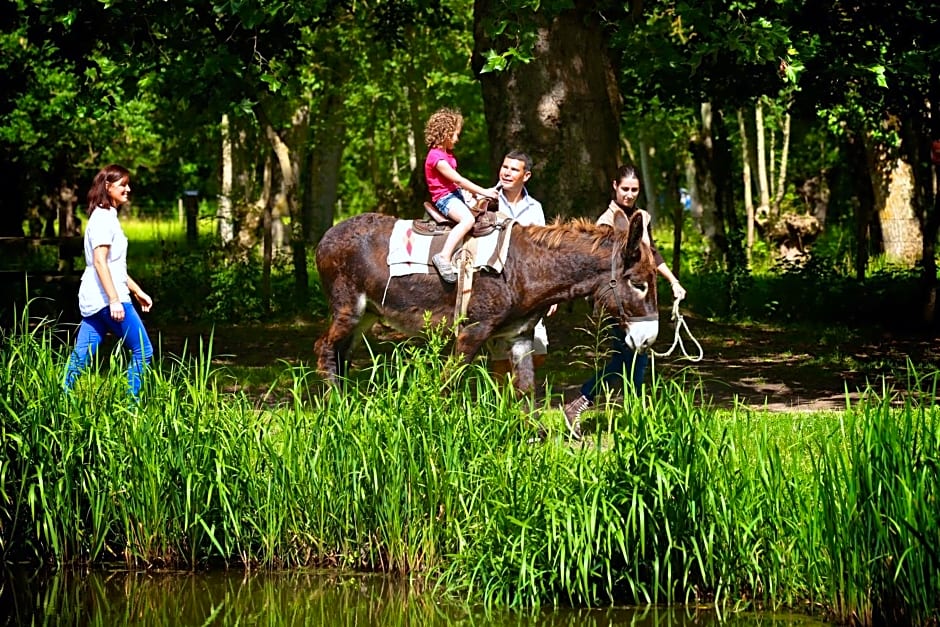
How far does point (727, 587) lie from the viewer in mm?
6980

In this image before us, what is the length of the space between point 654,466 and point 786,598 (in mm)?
847

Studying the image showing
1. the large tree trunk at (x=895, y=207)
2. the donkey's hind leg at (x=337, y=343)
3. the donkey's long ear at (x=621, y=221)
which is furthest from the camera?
the large tree trunk at (x=895, y=207)

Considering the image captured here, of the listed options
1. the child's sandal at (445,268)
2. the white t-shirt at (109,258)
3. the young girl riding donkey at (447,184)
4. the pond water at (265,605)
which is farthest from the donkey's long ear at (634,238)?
the white t-shirt at (109,258)

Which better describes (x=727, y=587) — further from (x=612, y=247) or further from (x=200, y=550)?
(x=612, y=247)

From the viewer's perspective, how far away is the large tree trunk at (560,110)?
52.6ft

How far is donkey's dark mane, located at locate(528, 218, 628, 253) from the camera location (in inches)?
393

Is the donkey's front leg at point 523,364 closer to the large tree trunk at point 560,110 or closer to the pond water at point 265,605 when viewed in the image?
the pond water at point 265,605

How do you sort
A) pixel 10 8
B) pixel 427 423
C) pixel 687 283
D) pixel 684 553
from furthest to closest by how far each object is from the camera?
pixel 687 283
pixel 10 8
pixel 427 423
pixel 684 553

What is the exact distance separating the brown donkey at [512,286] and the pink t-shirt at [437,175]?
54 centimetres

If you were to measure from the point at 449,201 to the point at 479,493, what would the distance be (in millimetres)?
3270

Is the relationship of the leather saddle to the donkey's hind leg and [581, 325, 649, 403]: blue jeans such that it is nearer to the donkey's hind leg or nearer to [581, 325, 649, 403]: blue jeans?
Result: the donkey's hind leg

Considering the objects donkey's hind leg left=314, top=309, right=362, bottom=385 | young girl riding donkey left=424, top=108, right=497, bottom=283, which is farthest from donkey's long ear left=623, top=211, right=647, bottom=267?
donkey's hind leg left=314, top=309, right=362, bottom=385

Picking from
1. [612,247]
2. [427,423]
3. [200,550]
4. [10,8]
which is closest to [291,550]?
[200,550]

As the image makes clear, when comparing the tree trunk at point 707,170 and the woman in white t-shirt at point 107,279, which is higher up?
the tree trunk at point 707,170
